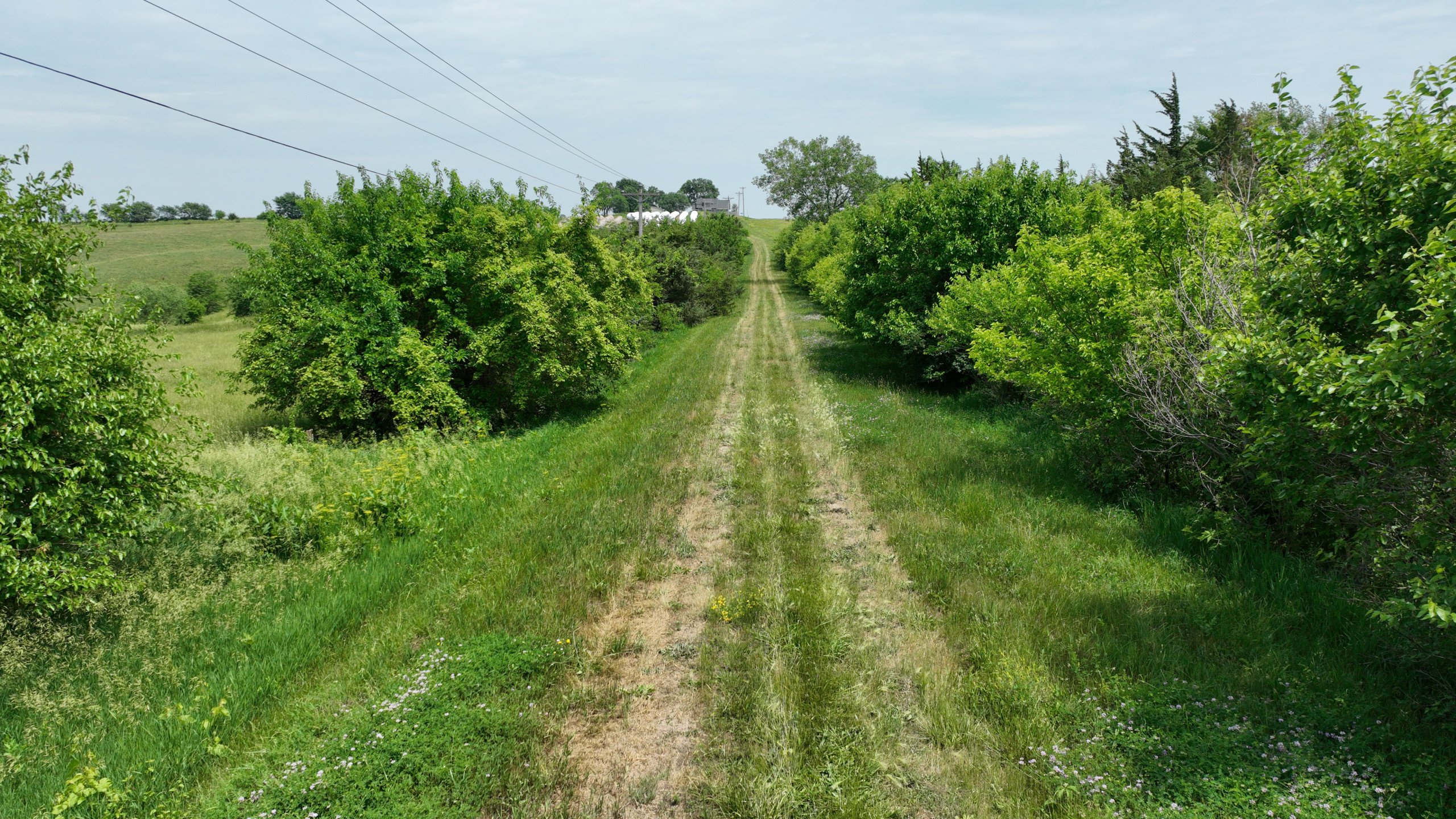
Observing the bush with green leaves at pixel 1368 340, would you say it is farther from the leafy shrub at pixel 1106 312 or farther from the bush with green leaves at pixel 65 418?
the bush with green leaves at pixel 65 418

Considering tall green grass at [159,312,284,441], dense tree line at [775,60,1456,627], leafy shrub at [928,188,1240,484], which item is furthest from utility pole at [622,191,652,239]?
leafy shrub at [928,188,1240,484]

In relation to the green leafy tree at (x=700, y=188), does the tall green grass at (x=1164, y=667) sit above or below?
below

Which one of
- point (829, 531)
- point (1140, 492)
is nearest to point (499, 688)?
point (829, 531)

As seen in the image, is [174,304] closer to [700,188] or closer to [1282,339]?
[1282,339]

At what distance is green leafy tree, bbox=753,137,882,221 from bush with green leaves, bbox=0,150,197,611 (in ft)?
269

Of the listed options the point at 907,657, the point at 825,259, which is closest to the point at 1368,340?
the point at 907,657

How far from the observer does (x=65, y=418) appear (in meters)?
6.48

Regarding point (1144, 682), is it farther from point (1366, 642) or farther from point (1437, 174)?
point (1437, 174)

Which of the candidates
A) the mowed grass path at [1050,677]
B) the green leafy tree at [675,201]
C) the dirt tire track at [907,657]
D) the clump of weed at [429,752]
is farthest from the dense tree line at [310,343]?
the green leafy tree at [675,201]

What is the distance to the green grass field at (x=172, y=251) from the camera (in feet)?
190

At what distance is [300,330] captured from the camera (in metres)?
14.7

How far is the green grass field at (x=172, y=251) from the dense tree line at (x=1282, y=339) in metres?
55.9

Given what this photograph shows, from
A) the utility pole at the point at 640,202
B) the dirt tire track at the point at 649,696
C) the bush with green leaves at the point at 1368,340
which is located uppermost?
the utility pole at the point at 640,202

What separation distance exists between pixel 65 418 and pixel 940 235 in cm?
1900
